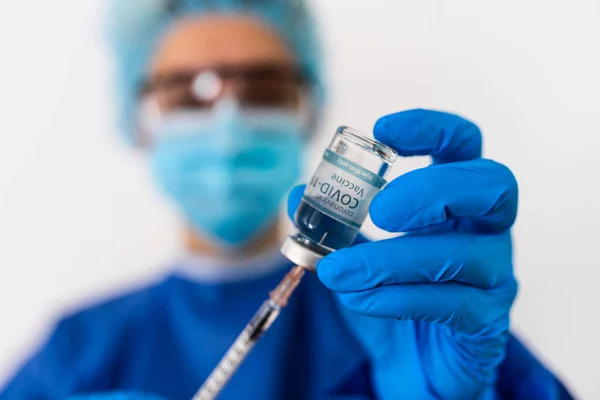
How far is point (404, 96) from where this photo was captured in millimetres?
1107

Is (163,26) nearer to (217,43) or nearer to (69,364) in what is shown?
(217,43)

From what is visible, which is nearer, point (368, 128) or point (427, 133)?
point (427, 133)

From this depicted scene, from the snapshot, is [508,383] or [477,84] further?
[477,84]

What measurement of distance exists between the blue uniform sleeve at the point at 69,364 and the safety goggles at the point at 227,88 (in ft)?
1.83

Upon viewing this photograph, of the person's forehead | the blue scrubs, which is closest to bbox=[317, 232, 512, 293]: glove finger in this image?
the blue scrubs

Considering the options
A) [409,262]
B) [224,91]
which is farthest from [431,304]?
[224,91]

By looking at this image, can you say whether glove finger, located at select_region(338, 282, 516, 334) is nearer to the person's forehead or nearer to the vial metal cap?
the vial metal cap

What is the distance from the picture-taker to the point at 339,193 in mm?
628

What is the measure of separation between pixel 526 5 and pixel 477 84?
211 millimetres

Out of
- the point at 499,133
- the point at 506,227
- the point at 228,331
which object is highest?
the point at 499,133

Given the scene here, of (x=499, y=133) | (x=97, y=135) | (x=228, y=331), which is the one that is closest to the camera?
(x=499, y=133)

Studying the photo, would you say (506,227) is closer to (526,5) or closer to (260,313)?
(260,313)

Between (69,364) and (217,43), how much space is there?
0.81 m

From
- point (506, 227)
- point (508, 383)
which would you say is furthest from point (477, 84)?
point (508, 383)
